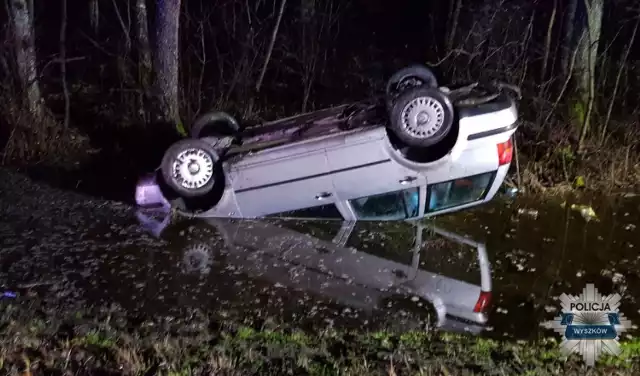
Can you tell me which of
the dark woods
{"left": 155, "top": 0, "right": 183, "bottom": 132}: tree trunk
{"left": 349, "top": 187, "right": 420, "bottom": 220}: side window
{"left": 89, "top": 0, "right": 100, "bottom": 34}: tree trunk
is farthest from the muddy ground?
{"left": 89, "top": 0, "right": 100, "bottom": 34}: tree trunk

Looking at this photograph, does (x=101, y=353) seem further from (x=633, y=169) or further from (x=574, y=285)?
(x=633, y=169)

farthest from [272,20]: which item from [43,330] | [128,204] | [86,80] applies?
[43,330]

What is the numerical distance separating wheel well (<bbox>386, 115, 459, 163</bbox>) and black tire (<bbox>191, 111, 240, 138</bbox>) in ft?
6.80

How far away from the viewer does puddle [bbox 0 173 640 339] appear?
18.2ft

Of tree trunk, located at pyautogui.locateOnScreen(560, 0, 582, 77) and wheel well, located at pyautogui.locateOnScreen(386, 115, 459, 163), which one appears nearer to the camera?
wheel well, located at pyautogui.locateOnScreen(386, 115, 459, 163)

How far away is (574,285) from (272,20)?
25.4ft

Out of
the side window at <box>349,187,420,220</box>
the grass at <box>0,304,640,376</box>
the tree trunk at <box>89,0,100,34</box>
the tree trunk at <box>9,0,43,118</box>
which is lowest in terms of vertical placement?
the grass at <box>0,304,640,376</box>

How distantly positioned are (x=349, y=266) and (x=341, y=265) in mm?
76

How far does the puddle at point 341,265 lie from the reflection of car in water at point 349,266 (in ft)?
0.06

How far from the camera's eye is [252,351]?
479 cm

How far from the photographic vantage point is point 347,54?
544 inches

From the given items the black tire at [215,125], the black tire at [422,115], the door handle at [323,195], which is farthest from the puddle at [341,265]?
the black tire at [215,125]

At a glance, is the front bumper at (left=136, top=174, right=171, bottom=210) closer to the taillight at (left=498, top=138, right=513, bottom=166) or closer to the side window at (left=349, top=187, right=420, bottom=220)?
the side window at (left=349, top=187, right=420, bottom=220)

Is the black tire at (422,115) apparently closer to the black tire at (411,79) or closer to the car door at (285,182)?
the car door at (285,182)
